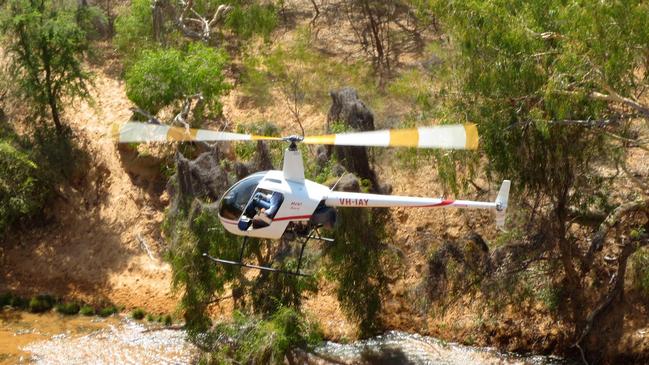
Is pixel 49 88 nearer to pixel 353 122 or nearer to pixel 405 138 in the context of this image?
pixel 353 122

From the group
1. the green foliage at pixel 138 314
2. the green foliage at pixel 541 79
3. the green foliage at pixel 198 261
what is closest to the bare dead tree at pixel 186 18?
the green foliage at pixel 138 314

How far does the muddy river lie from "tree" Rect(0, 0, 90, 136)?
590 cm

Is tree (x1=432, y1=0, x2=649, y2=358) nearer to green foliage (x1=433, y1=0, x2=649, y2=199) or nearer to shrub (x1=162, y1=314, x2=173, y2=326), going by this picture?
green foliage (x1=433, y1=0, x2=649, y2=199)

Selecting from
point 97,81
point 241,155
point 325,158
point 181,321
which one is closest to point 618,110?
point 325,158

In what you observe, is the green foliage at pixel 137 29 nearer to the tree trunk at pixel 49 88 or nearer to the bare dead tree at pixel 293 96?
the tree trunk at pixel 49 88

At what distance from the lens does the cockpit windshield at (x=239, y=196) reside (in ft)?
64.3

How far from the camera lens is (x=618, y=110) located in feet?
73.2

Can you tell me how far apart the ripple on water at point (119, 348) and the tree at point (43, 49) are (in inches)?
279

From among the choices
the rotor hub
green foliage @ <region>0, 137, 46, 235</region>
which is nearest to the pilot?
the rotor hub

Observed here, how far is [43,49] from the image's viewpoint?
3044 cm

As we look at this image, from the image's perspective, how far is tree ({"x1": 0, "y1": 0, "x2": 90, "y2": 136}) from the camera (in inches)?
1188

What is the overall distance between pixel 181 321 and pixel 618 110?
1079cm

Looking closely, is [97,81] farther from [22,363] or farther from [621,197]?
[621,197]

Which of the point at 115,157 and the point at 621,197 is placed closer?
the point at 621,197
